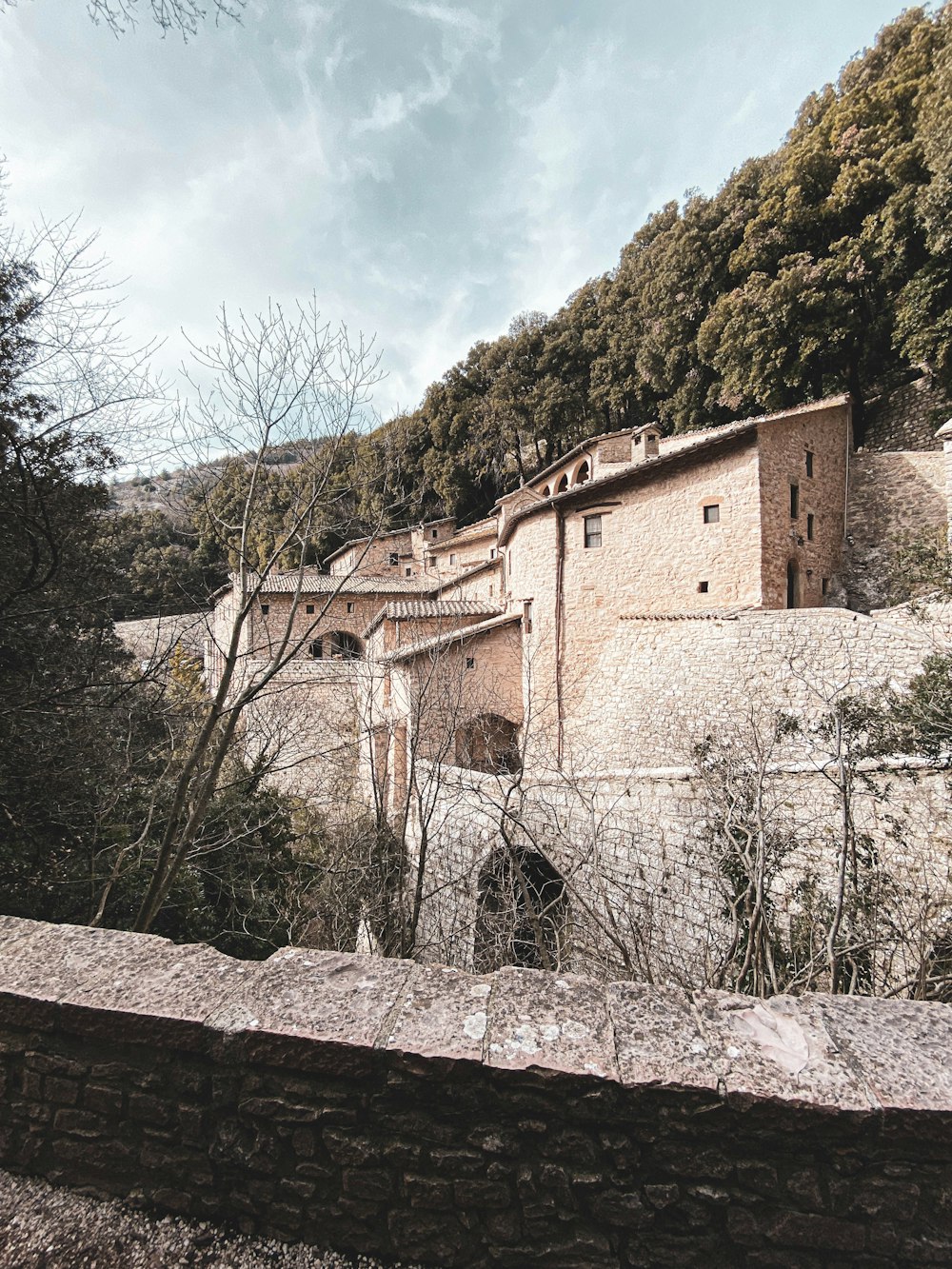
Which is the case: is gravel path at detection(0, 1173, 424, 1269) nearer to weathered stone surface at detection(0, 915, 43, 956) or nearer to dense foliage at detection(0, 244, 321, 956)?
weathered stone surface at detection(0, 915, 43, 956)

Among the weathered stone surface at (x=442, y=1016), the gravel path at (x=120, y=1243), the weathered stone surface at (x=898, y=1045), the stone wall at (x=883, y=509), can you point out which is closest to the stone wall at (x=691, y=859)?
the weathered stone surface at (x=898, y=1045)

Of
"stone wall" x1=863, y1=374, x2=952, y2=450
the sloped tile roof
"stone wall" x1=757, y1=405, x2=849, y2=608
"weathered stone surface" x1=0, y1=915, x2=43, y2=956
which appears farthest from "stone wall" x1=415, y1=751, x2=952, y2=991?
"stone wall" x1=863, y1=374, x2=952, y2=450

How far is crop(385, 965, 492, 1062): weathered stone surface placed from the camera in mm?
1694

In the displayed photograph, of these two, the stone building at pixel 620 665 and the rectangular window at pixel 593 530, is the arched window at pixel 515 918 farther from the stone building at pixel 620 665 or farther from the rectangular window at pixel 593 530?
the rectangular window at pixel 593 530

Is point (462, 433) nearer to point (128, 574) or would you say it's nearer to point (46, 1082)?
point (128, 574)

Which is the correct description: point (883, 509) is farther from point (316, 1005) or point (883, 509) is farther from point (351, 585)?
point (351, 585)

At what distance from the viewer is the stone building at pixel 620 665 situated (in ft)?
23.3

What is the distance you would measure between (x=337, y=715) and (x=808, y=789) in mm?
11401

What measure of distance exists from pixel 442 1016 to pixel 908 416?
70.1 ft

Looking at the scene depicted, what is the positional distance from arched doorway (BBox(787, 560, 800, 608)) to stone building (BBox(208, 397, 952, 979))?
0.05m

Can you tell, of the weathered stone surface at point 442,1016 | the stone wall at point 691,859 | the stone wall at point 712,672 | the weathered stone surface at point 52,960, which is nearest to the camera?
the weathered stone surface at point 442,1016

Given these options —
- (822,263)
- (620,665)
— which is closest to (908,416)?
(822,263)

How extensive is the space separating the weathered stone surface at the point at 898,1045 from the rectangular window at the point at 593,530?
40.9ft

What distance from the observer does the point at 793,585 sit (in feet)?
41.0
